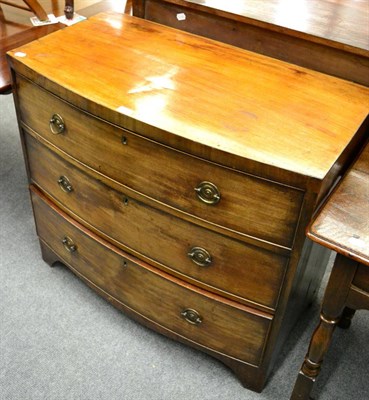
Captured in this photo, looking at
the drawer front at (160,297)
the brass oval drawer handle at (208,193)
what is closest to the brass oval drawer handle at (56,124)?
the drawer front at (160,297)

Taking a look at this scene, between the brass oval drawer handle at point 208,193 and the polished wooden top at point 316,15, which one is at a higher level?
the polished wooden top at point 316,15

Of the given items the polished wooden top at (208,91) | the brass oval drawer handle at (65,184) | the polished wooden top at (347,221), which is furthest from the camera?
the brass oval drawer handle at (65,184)

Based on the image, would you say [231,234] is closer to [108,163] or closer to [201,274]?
[201,274]

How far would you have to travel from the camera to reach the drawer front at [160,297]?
1311mm

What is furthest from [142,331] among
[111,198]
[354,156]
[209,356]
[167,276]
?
[354,156]

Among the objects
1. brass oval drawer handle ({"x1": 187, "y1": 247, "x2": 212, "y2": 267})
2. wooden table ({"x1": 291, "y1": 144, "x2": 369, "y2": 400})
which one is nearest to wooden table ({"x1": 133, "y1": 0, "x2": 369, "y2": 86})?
wooden table ({"x1": 291, "y1": 144, "x2": 369, "y2": 400})

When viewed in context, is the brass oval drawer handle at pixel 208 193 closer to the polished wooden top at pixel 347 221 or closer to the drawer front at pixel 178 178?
the drawer front at pixel 178 178

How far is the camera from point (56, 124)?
131 cm

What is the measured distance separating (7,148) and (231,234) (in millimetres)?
1484

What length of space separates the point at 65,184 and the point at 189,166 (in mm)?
474

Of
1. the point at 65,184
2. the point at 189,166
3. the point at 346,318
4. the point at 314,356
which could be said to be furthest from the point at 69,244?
the point at 346,318

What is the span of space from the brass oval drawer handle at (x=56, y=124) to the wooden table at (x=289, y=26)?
1.44 feet

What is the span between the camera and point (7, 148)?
231 centimetres

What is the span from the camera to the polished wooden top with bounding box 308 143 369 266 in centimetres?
94
